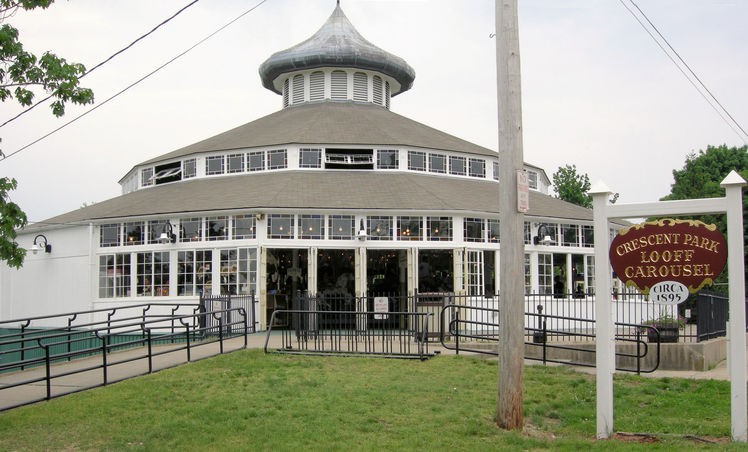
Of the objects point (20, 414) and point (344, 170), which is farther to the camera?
point (344, 170)

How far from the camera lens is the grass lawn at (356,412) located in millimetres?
8859

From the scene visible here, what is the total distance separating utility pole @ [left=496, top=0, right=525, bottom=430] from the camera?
927cm

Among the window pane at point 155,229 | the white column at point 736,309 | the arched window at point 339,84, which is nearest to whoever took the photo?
the white column at point 736,309

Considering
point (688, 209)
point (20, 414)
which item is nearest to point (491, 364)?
point (688, 209)

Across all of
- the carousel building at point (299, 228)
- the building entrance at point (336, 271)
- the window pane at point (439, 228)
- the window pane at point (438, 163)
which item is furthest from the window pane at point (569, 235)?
the building entrance at point (336, 271)

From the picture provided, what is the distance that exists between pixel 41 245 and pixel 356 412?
863 inches

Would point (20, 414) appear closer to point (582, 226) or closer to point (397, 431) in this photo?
point (397, 431)

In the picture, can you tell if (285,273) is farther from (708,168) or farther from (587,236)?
(708,168)

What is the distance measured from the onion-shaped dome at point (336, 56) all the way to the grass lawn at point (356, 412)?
74.9 feet

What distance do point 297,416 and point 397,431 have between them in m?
1.48

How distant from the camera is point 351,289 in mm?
26484

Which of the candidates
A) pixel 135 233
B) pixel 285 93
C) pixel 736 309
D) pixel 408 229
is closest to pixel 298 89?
pixel 285 93

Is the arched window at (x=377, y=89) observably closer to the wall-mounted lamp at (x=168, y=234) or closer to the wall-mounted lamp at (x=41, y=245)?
the wall-mounted lamp at (x=168, y=234)

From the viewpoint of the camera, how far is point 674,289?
29.5ft
